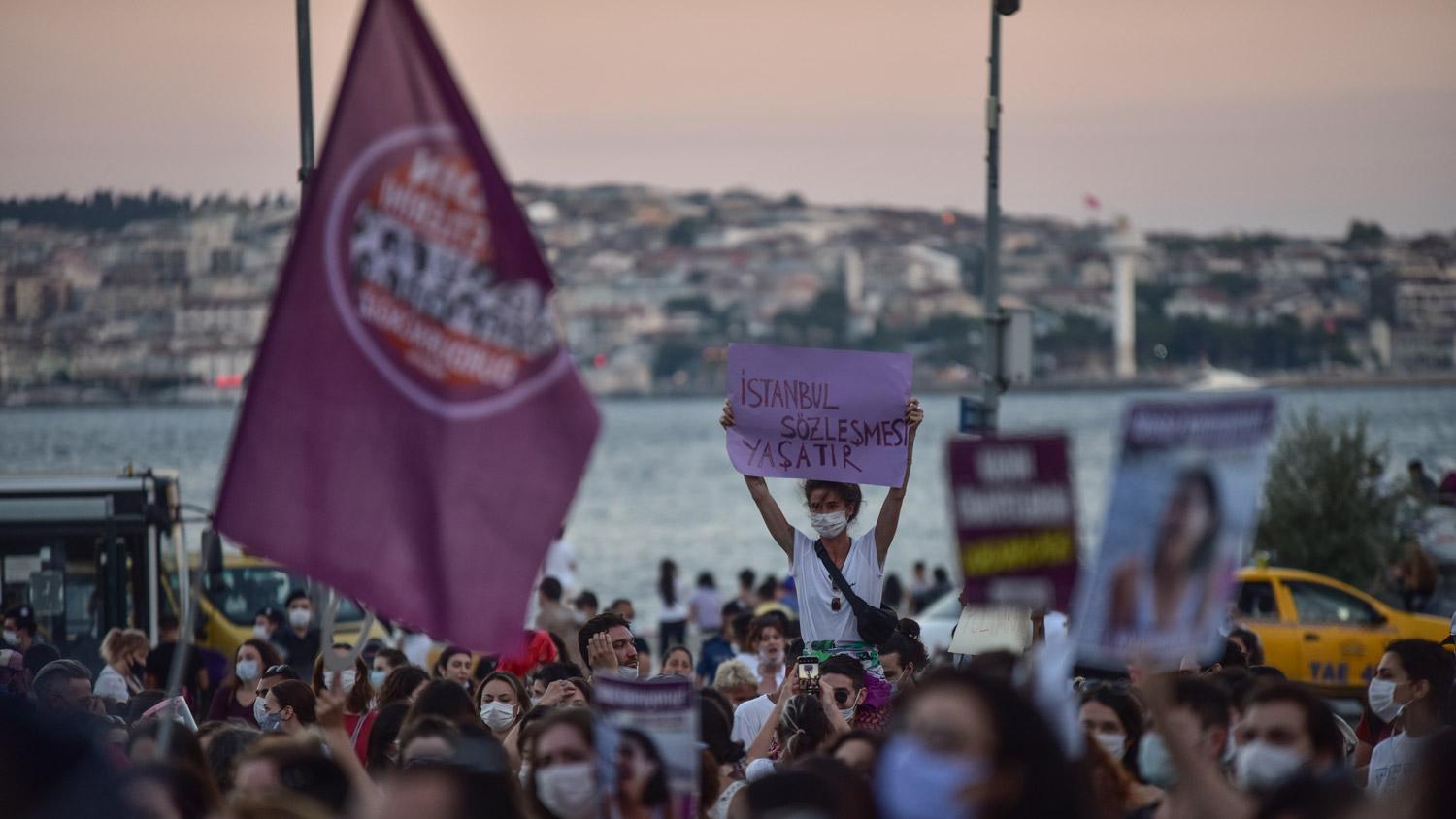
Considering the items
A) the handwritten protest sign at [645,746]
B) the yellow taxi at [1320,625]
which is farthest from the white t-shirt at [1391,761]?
the yellow taxi at [1320,625]

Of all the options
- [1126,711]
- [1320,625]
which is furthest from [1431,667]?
[1320,625]

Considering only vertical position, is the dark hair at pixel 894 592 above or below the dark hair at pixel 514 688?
below

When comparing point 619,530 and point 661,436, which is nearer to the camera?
point 619,530

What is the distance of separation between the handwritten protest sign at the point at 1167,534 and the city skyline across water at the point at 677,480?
47.9 ft

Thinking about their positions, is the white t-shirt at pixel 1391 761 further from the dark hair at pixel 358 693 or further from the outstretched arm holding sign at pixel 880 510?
the dark hair at pixel 358 693

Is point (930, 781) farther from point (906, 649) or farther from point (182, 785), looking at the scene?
point (906, 649)

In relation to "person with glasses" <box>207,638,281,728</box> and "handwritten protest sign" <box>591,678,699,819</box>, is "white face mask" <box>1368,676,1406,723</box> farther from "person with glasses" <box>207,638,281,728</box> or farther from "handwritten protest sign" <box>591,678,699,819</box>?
"person with glasses" <box>207,638,281,728</box>

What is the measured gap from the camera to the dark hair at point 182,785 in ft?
18.2

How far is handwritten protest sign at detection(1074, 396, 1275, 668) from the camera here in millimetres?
5320

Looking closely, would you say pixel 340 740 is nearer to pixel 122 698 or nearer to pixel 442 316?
pixel 442 316

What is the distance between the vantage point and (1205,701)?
647 centimetres

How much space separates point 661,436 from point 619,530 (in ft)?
324

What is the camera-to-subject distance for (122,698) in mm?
13398

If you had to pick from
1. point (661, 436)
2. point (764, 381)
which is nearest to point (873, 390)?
point (764, 381)
